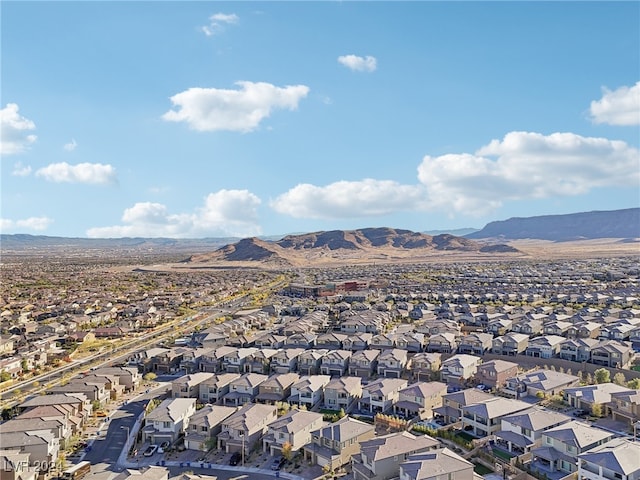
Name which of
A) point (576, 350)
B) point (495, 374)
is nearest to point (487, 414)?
point (495, 374)

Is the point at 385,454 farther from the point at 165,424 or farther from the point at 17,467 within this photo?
the point at 17,467

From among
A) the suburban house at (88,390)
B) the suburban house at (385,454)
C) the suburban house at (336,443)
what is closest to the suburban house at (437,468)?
the suburban house at (385,454)

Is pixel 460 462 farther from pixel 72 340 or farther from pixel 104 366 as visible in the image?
pixel 72 340

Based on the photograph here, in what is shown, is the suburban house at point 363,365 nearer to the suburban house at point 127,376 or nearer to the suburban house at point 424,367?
the suburban house at point 424,367

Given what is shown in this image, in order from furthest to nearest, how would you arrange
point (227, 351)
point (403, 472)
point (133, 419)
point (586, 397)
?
point (227, 351), point (133, 419), point (586, 397), point (403, 472)

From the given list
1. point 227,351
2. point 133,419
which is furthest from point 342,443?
point 227,351

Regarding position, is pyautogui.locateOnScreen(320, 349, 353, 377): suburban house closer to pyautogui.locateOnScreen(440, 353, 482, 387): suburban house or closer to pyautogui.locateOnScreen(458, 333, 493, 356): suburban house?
pyautogui.locateOnScreen(440, 353, 482, 387): suburban house
